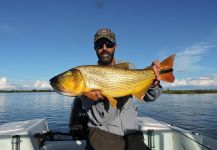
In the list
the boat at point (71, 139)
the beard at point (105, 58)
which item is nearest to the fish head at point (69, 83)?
the beard at point (105, 58)

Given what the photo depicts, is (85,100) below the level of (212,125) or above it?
above

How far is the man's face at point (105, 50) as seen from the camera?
485cm

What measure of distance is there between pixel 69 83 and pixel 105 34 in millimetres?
1133

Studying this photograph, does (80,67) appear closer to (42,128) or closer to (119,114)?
(119,114)

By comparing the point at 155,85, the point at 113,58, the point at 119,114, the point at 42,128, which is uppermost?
the point at 113,58

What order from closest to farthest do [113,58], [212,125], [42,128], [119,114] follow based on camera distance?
[119,114]
[113,58]
[42,128]
[212,125]

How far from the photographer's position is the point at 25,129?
27.2 feet

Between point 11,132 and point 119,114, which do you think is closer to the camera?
point 119,114

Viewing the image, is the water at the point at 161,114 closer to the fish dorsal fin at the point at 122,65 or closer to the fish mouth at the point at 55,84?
the fish dorsal fin at the point at 122,65

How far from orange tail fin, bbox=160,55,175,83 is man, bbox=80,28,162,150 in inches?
3.0

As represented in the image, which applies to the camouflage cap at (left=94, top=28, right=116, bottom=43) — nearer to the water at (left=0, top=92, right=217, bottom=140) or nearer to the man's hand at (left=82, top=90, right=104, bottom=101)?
the man's hand at (left=82, top=90, right=104, bottom=101)

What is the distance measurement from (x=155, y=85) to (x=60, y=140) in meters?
4.48

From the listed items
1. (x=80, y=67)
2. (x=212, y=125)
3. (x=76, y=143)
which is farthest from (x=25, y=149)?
(x=212, y=125)

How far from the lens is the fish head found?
4203 millimetres
